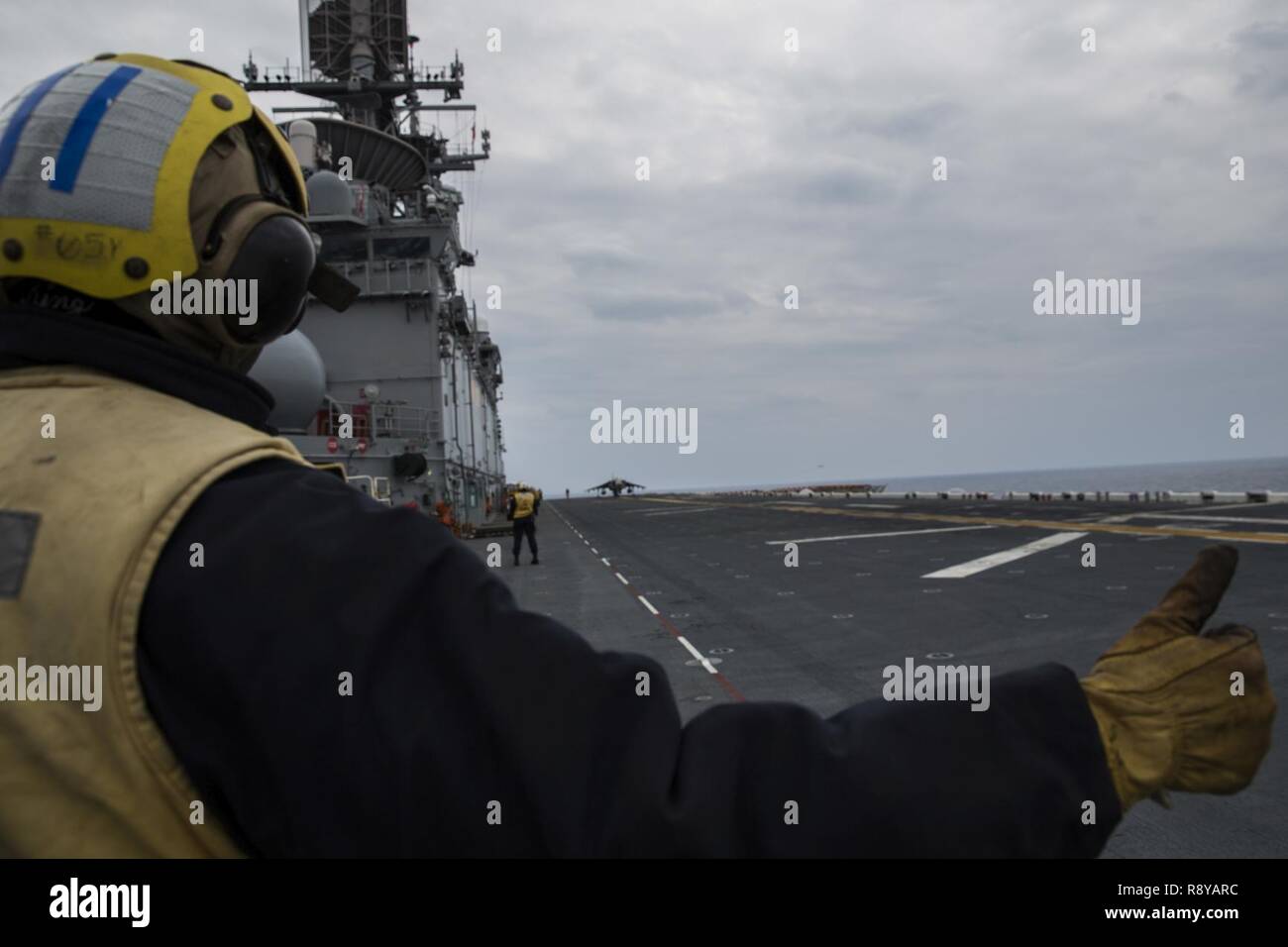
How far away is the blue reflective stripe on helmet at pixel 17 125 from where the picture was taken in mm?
1190

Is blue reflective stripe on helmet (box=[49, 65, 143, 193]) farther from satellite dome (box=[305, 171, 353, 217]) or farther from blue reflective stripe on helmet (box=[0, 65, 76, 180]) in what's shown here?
satellite dome (box=[305, 171, 353, 217])

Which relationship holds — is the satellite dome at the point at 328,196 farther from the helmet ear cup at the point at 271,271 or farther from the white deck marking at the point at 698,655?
the helmet ear cup at the point at 271,271

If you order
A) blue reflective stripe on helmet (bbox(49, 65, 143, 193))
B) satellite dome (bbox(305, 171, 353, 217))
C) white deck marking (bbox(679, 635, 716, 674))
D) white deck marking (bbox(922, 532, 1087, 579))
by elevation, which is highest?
satellite dome (bbox(305, 171, 353, 217))

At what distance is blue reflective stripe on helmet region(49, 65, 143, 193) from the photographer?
1194mm

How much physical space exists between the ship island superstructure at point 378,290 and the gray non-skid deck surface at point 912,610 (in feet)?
20.4

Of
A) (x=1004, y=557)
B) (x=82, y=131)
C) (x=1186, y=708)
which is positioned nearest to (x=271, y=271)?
(x=82, y=131)

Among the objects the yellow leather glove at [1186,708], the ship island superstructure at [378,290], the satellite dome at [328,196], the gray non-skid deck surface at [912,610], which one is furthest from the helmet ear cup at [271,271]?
the satellite dome at [328,196]

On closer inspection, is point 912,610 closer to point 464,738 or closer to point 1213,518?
point 464,738

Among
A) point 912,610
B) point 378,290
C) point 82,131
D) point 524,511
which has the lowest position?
point 912,610

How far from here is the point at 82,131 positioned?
1.22 meters

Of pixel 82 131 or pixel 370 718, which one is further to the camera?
pixel 82 131

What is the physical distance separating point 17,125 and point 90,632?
0.81 metres

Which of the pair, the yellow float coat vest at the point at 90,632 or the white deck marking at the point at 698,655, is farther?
the white deck marking at the point at 698,655

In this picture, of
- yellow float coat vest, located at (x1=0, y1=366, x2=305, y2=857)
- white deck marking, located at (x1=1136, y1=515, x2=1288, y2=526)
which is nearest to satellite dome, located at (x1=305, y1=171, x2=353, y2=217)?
white deck marking, located at (x1=1136, y1=515, x2=1288, y2=526)
